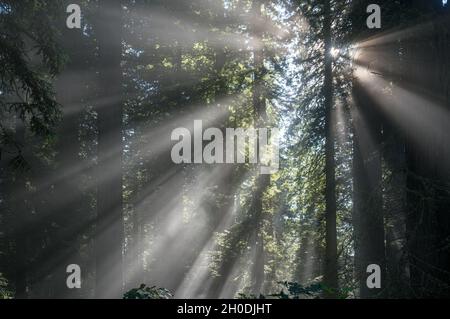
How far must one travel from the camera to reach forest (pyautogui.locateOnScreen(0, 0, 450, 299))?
27.0 feet

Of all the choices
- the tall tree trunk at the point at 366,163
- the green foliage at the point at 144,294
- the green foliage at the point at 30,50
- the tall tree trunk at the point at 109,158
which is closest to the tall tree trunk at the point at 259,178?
the tall tree trunk at the point at 366,163

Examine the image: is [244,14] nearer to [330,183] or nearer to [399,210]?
[330,183]

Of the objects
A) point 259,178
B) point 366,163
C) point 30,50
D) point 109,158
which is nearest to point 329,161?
point 366,163

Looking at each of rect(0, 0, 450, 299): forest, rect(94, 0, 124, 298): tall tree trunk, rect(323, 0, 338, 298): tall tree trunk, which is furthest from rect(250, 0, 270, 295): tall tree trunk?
rect(94, 0, 124, 298): tall tree trunk

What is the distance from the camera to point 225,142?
619 inches

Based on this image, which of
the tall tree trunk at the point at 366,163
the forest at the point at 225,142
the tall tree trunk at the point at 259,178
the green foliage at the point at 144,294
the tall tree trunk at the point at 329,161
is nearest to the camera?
the green foliage at the point at 144,294

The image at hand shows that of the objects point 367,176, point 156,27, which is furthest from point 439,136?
point 156,27

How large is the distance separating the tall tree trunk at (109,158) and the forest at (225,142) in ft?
0.17

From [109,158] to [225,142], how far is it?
16.6 ft

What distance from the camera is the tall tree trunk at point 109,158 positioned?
1160 cm

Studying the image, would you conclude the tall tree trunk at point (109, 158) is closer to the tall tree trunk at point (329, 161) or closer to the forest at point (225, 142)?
the forest at point (225, 142)

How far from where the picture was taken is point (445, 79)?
25.8 ft

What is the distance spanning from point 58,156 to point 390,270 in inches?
587
